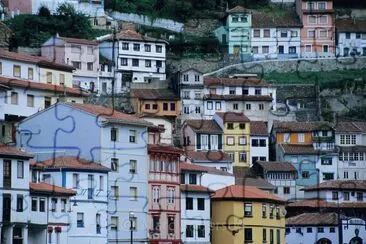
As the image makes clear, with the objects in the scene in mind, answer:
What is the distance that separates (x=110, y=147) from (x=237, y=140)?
1880cm

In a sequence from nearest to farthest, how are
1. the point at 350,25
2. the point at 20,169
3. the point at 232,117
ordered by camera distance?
the point at 20,169 < the point at 232,117 < the point at 350,25

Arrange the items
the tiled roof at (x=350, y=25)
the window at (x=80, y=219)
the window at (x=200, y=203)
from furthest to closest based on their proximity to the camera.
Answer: the tiled roof at (x=350, y=25), the window at (x=200, y=203), the window at (x=80, y=219)

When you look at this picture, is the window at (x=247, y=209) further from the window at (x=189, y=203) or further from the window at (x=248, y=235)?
the window at (x=189, y=203)

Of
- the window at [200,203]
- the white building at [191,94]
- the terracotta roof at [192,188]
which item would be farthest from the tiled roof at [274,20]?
the window at [200,203]

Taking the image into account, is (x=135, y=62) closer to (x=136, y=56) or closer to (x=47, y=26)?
(x=136, y=56)

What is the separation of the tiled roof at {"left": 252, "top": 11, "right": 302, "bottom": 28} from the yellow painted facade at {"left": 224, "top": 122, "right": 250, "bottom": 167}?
1211 cm

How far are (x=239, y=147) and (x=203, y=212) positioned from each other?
14.4 metres

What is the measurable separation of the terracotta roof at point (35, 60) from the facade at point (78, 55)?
12.6 ft

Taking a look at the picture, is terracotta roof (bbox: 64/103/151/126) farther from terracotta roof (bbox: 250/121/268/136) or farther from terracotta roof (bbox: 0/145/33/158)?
terracotta roof (bbox: 250/121/268/136)

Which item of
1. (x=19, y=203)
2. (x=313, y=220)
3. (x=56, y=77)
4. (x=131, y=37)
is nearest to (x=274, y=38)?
(x=131, y=37)

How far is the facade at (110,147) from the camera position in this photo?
40594mm

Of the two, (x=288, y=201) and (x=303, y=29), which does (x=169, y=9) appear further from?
(x=288, y=201)

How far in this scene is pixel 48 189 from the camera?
3788cm

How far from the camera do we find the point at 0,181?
35750 millimetres
